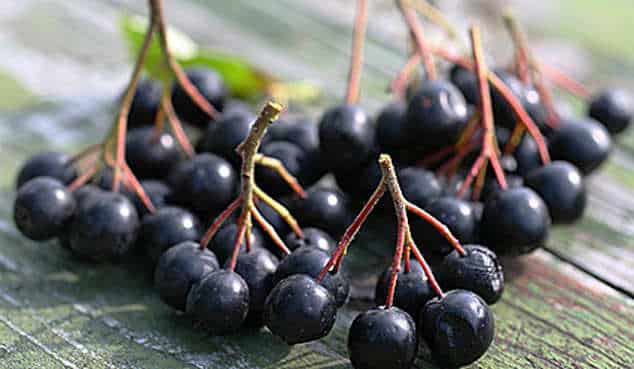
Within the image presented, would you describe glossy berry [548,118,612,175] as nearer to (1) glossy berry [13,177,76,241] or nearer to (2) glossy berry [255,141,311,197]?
(2) glossy berry [255,141,311,197]

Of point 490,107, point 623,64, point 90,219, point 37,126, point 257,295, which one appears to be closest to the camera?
point 257,295

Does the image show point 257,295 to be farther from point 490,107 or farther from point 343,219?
point 490,107

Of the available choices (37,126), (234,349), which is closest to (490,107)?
(234,349)

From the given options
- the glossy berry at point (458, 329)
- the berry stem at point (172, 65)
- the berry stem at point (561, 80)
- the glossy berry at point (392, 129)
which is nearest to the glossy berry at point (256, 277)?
the glossy berry at point (458, 329)

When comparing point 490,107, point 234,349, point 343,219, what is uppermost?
point 490,107

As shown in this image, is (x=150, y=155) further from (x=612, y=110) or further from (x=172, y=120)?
(x=612, y=110)
